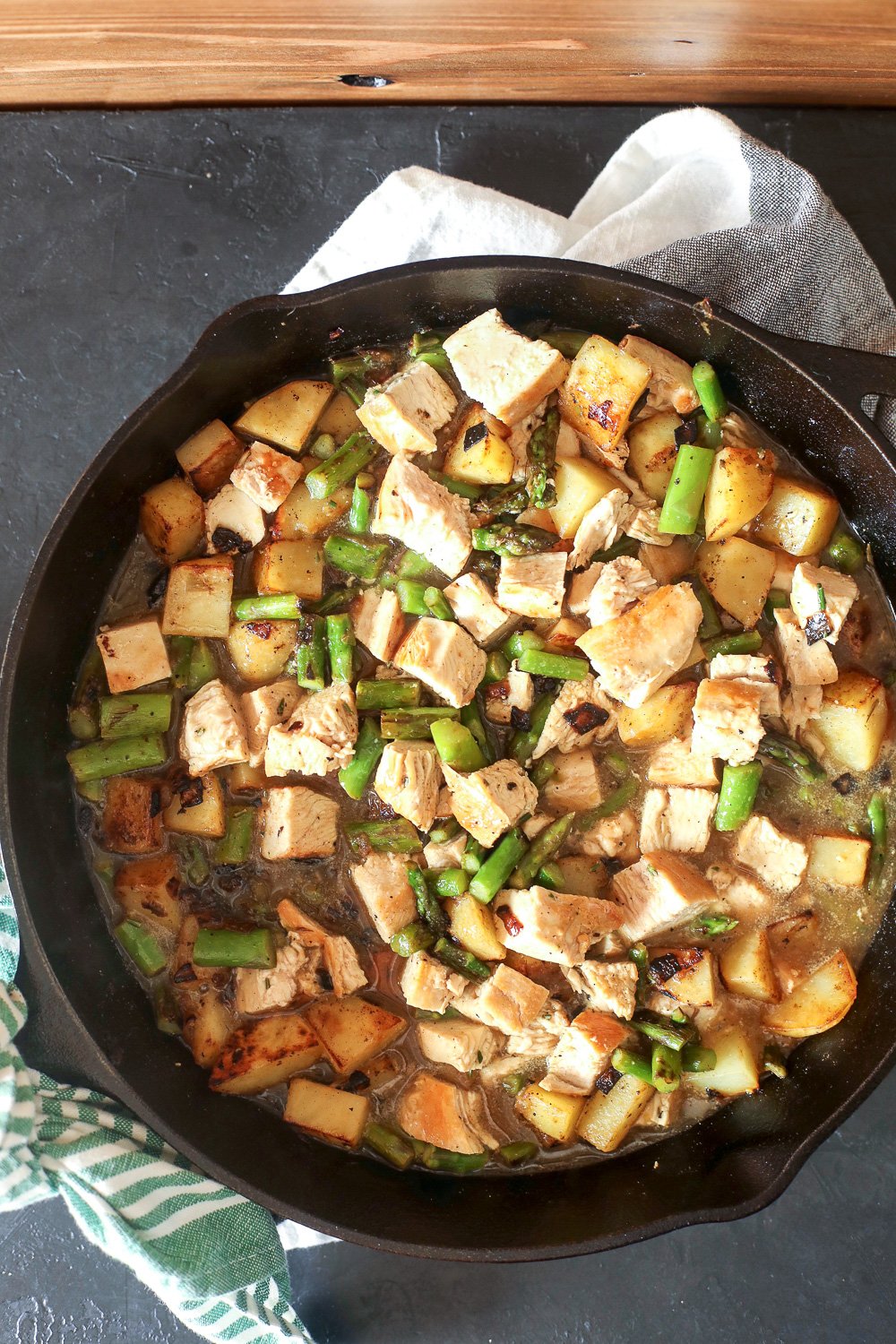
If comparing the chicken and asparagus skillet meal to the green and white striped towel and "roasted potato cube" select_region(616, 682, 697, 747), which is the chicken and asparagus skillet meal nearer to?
"roasted potato cube" select_region(616, 682, 697, 747)

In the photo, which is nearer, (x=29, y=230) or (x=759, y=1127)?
(x=759, y=1127)

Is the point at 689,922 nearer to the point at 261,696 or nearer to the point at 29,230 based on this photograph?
the point at 261,696

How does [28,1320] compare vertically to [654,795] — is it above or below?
below

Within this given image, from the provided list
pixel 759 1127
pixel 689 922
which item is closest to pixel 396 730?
pixel 689 922

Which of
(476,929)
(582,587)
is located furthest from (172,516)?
(476,929)

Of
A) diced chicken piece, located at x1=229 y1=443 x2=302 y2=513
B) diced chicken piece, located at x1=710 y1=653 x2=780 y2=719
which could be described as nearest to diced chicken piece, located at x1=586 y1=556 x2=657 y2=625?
Result: diced chicken piece, located at x1=710 y1=653 x2=780 y2=719

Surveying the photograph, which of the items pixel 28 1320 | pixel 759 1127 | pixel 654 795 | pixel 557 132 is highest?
pixel 557 132
